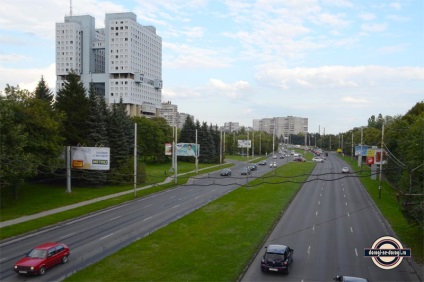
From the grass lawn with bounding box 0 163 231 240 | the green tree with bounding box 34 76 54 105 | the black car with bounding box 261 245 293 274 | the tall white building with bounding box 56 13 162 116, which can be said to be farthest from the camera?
the tall white building with bounding box 56 13 162 116

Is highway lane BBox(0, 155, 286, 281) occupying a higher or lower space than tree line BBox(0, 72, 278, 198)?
lower

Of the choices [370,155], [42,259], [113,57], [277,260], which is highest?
[113,57]

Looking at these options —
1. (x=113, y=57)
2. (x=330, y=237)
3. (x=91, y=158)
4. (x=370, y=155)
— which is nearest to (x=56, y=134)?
(x=91, y=158)

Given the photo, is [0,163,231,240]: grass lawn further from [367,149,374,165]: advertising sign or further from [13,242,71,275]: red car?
[367,149,374,165]: advertising sign

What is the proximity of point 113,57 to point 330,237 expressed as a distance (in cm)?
14713

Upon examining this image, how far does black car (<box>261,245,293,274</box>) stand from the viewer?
64.2 feet

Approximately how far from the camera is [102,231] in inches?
1120

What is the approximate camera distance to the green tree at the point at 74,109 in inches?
1886

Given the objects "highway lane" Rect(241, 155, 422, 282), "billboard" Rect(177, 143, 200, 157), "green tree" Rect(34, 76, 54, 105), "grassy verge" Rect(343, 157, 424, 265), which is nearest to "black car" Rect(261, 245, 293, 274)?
"highway lane" Rect(241, 155, 422, 282)

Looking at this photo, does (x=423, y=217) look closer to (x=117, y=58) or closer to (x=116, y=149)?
(x=116, y=149)

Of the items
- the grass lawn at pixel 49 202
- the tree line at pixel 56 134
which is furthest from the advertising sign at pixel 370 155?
the tree line at pixel 56 134

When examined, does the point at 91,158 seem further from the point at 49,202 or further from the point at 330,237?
the point at 330,237

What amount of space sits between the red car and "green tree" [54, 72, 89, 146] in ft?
93.5

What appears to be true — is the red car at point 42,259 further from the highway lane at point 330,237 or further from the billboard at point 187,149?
the billboard at point 187,149
